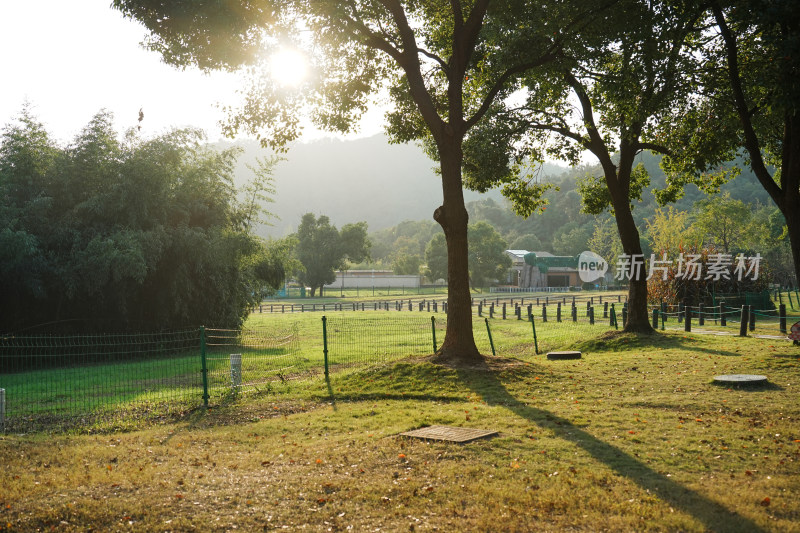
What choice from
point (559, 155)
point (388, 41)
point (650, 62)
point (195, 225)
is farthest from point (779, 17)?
point (195, 225)

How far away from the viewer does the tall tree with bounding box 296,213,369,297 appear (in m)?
79.8

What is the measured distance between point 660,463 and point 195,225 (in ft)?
69.1

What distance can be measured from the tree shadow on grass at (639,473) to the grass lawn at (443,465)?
0.9 inches

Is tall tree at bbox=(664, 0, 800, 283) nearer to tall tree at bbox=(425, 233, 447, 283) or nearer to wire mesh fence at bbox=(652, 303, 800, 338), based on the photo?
wire mesh fence at bbox=(652, 303, 800, 338)

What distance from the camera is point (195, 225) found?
24.7 meters

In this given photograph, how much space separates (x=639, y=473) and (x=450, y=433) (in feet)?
8.23

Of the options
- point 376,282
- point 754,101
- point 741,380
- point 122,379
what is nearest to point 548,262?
point 376,282

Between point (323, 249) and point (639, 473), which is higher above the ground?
point (323, 249)

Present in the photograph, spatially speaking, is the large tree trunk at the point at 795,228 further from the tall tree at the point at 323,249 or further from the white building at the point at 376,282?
the white building at the point at 376,282

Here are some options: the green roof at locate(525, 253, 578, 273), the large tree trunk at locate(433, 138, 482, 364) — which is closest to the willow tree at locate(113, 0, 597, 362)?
the large tree trunk at locate(433, 138, 482, 364)

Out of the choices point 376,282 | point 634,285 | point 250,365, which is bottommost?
point 250,365

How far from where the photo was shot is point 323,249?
263 ft

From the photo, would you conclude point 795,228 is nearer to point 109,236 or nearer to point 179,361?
point 179,361

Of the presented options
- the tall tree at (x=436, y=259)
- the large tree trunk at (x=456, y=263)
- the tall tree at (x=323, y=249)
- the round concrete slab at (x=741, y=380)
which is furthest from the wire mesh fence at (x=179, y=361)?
the tall tree at (x=436, y=259)
